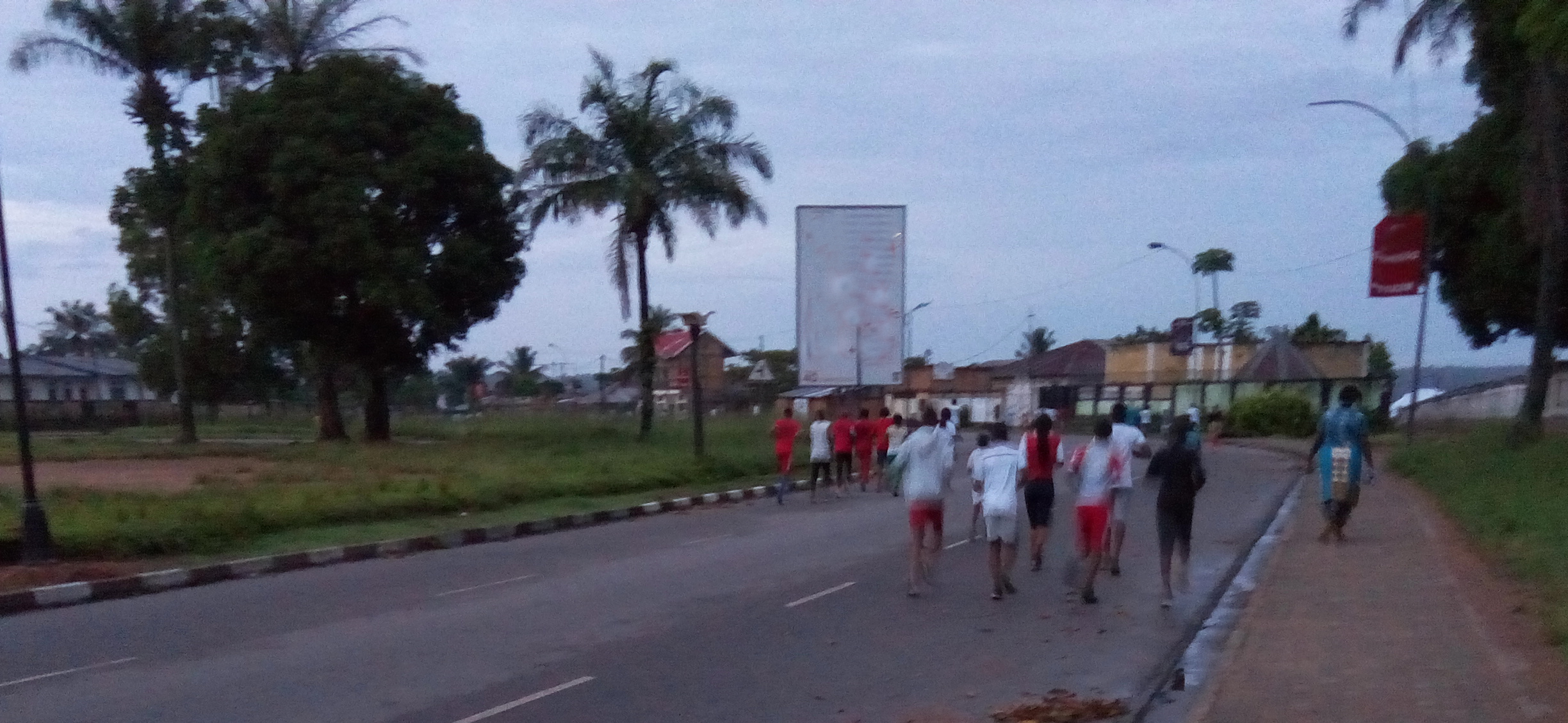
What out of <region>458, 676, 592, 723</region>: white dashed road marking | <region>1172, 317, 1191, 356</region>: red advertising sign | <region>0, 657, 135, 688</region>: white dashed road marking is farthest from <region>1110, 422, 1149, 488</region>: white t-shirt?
<region>1172, 317, 1191, 356</region>: red advertising sign

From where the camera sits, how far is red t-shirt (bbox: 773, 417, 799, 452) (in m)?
24.1

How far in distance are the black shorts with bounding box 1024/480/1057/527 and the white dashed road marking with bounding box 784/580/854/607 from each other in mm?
1879

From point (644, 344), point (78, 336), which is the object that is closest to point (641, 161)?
point (644, 344)

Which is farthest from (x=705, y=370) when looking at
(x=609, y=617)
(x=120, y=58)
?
(x=609, y=617)

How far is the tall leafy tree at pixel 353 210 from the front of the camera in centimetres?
3497

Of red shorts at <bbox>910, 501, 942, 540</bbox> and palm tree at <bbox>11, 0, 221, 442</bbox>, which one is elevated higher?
palm tree at <bbox>11, 0, 221, 442</bbox>

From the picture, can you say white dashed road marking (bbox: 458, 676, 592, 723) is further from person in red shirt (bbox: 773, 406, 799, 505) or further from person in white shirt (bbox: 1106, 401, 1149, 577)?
person in red shirt (bbox: 773, 406, 799, 505)

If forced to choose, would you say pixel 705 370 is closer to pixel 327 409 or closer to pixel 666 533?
pixel 327 409

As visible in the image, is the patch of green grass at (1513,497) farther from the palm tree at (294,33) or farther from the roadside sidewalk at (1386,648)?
the palm tree at (294,33)

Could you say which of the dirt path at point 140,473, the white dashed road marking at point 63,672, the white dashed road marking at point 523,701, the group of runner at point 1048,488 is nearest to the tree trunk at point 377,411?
the dirt path at point 140,473

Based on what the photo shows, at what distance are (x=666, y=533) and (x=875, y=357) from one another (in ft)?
39.7

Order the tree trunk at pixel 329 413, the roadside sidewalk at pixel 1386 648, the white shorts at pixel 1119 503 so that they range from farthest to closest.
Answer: the tree trunk at pixel 329 413
the white shorts at pixel 1119 503
the roadside sidewalk at pixel 1386 648

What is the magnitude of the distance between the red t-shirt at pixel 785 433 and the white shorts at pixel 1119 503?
11.6 m

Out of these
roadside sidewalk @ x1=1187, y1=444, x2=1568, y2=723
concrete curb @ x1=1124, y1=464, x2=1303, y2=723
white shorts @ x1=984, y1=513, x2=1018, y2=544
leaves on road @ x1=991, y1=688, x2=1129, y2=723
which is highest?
white shorts @ x1=984, y1=513, x2=1018, y2=544
